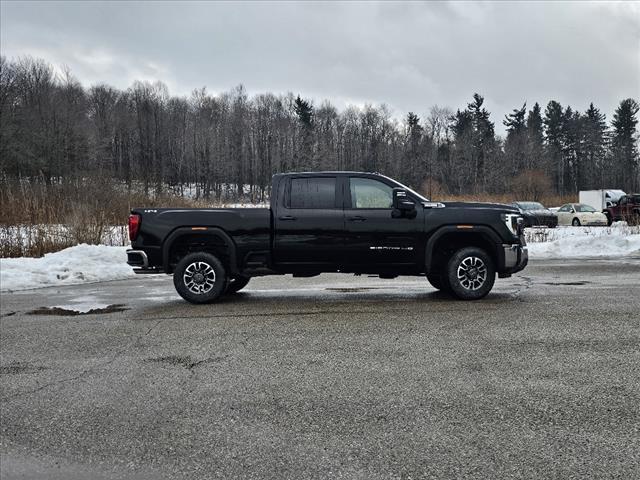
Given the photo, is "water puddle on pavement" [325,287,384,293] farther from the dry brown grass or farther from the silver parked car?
the silver parked car

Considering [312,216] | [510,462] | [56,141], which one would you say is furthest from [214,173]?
[510,462]

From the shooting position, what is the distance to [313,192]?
8.95m

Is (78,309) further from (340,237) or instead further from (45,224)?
(45,224)

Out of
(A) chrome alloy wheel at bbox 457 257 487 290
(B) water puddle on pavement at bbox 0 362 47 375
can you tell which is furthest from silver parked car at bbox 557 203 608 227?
(B) water puddle on pavement at bbox 0 362 47 375

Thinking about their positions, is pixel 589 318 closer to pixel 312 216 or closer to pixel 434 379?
pixel 434 379

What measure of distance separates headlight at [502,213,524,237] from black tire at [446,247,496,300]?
0.60 meters

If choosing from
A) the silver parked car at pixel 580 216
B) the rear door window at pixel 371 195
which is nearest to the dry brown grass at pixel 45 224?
the rear door window at pixel 371 195

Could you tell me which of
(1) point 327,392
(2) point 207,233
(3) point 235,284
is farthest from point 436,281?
(1) point 327,392

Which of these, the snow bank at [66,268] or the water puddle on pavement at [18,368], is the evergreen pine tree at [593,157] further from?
the water puddle on pavement at [18,368]

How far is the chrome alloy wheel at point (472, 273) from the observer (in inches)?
Result: 340

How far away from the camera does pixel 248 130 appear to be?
98.4m

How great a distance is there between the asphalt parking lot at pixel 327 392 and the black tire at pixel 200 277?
0.49 metres

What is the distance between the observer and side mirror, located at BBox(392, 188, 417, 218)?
8539mm

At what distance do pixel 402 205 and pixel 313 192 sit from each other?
150 centimetres
